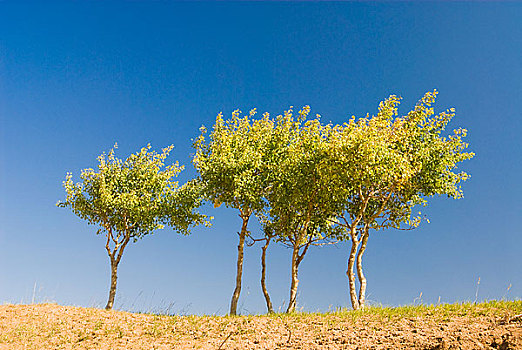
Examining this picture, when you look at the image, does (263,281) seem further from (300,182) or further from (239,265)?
(300,182)

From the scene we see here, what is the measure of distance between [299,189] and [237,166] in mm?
3743

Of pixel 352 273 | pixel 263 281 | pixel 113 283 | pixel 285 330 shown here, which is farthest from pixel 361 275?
pixel 113 283

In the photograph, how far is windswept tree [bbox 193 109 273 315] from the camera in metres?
25.1

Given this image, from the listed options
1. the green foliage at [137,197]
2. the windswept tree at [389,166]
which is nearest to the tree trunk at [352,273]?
the windswept tree at [389,166]

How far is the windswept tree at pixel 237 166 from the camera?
2508 cm

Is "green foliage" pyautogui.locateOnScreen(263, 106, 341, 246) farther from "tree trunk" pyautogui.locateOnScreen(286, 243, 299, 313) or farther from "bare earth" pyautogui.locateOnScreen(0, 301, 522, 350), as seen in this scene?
"bare earth" pyautogui.locateOnScreen(0, 301, 522, 350)

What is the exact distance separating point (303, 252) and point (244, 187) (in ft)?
16.9

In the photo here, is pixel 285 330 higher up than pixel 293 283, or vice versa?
pixel 293 283

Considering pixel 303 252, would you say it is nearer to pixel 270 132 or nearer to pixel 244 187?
pixel 244 187

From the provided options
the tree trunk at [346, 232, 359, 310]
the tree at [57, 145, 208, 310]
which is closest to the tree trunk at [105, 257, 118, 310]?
the tree at [57, 145, 208, 310]

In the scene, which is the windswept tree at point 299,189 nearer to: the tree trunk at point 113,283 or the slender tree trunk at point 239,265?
the slender tree trunk at point 239,265

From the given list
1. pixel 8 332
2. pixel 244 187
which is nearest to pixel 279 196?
pixel 244 187

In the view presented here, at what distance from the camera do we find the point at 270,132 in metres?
27.3

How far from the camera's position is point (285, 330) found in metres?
15.6
